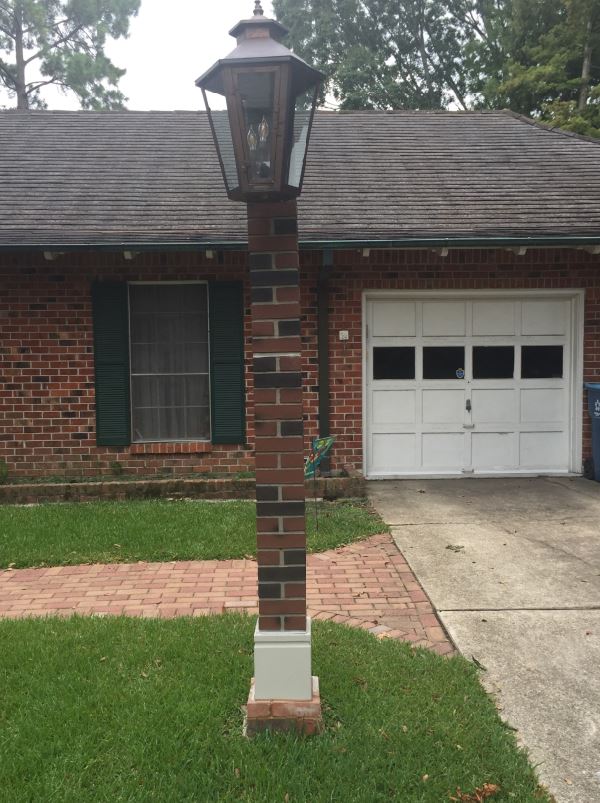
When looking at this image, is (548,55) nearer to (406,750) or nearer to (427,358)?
(427,358)

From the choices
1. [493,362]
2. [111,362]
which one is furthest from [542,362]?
[111,362]

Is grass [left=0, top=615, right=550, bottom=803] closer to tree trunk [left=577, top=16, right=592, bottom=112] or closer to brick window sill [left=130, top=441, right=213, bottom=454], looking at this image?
brick window sill [left=130, top=441, right=213, bottom=454]

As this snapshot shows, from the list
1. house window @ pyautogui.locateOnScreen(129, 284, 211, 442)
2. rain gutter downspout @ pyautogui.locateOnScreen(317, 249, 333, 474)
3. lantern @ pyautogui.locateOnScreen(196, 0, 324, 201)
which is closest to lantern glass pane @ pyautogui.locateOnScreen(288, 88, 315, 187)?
lantern @ pyautogui.locateOnScreen(196, 0, 324, 201)

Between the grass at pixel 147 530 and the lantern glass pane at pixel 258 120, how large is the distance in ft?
11.5

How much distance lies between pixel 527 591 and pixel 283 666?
7.80 ft

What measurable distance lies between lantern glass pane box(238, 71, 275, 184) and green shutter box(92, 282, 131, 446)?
5734 mm

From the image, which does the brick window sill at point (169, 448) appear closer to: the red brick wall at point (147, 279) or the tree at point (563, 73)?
the red brick wall at point (147, 279)

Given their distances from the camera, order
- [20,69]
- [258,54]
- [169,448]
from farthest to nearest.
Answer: [20,69] < [169,448] < [258,54]

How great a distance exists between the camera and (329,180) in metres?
9.33

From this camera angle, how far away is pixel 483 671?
11.7 ft

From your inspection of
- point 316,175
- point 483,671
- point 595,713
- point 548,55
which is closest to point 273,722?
point 483,671

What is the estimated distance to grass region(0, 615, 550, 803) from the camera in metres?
2.63

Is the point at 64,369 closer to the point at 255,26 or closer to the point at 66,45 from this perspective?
the point at 255,26

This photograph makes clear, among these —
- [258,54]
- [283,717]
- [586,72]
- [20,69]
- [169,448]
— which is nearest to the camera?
[258,54]
